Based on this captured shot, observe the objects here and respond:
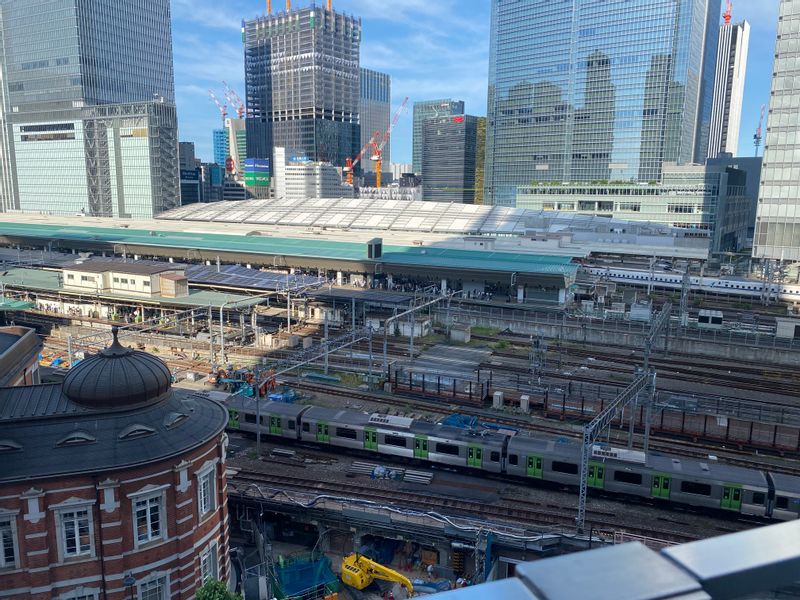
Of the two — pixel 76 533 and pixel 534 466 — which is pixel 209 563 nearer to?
pixel 76 533

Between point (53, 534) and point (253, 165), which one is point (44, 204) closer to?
point (253, 165)

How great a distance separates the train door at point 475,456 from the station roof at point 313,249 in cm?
3835

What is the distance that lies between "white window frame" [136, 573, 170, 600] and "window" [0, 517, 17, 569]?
3475 mm

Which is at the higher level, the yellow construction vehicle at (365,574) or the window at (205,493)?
the window at (205,493)

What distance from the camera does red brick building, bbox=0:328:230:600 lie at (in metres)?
17.1

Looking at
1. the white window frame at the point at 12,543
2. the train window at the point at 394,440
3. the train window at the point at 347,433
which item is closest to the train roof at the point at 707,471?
the train window at the point at 394,440

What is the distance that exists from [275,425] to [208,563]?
12.9 metres

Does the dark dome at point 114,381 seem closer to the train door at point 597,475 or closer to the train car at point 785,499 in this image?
the train door at point 597,475

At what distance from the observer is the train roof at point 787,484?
976 inches

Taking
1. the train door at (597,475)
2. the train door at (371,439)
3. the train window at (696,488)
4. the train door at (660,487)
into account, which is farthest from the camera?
the train door at (371,439)

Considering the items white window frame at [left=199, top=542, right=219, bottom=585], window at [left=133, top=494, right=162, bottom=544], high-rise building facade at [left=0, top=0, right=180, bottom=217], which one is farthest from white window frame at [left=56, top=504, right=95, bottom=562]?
high-rise building facade at [left=0, top=0, right=180, bottom=217]

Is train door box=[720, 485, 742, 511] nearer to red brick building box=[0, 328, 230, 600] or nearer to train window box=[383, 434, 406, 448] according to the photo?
train window box=[383, 434, 406, 448]

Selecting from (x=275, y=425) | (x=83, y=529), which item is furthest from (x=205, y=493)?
(x=275, y=425)

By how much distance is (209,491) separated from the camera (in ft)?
66.6
